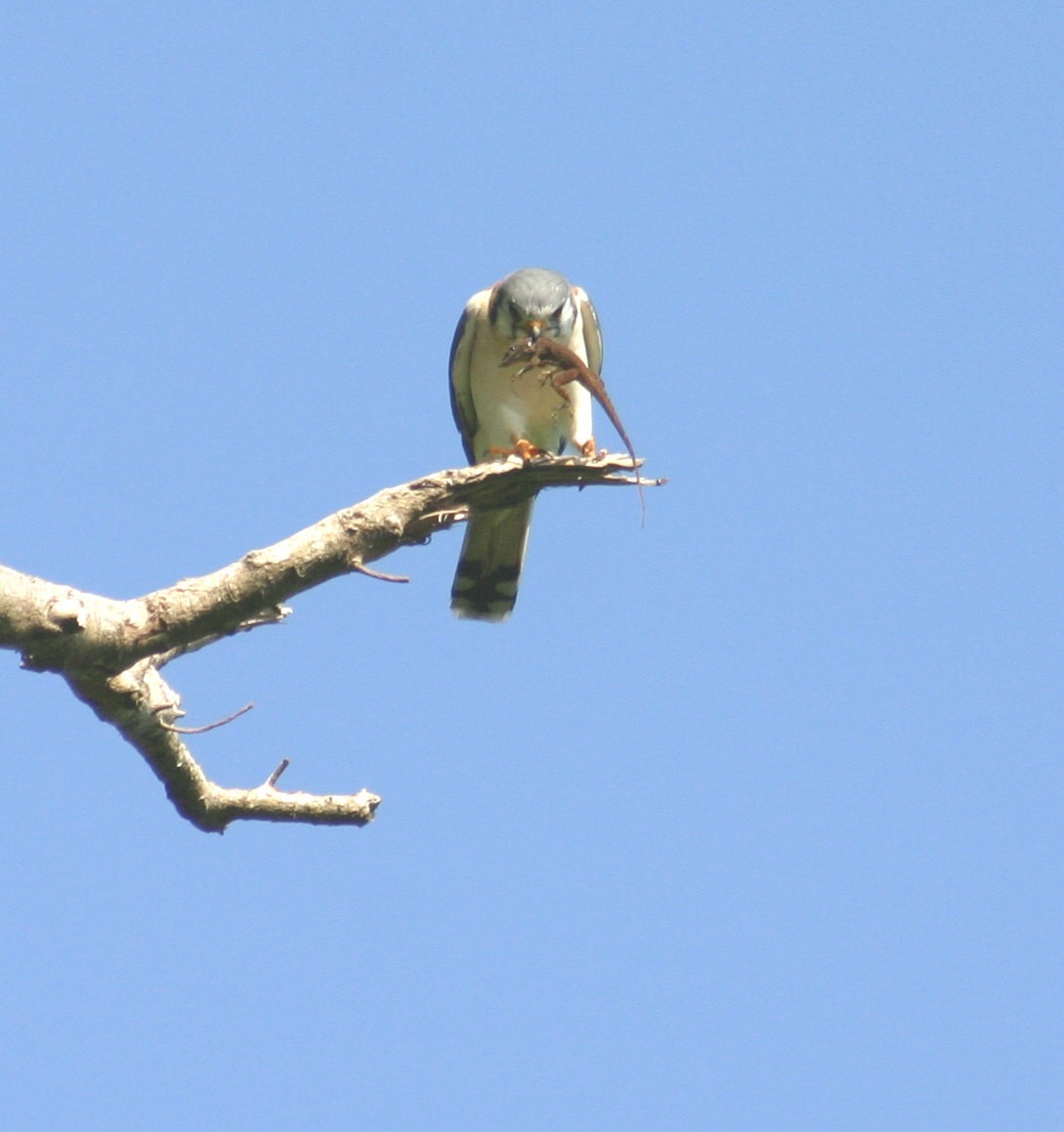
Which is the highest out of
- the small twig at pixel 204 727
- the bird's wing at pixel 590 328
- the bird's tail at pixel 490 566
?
the bird's wing at pixel 590 328

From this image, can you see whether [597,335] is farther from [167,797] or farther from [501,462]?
[167,797]

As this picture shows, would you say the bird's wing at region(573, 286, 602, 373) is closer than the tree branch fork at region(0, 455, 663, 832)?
No

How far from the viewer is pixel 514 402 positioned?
7.12 meters

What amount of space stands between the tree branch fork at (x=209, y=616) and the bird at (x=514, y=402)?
6.55 ft

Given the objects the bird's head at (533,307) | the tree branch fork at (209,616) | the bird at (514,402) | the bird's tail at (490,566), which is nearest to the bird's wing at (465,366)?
the bird at (514,402)

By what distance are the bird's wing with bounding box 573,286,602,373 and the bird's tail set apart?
90cm

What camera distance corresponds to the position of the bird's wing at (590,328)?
7301 mm

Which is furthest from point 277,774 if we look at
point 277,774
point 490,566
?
point 490,566

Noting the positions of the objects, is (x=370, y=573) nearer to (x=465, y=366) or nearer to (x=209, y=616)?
(x=209, y=616)

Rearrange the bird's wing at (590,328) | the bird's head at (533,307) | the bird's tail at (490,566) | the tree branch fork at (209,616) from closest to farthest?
the tree branch fork at (209,616)
the bird's head at (533,307)
the bird's tail at (490,566)
the bird's wing at (590,328)

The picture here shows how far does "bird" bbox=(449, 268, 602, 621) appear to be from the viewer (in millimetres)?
6832

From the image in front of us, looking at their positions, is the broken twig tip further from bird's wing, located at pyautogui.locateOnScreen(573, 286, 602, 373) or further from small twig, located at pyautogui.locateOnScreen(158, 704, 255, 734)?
bird's wing, located at pyautogui.locateOnScreen(573, 286, 602, 373)

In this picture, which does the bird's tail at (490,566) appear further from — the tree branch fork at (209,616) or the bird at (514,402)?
the tree branch fork at (209,616)

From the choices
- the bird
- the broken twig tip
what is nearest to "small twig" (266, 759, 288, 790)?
the broken twig tip
